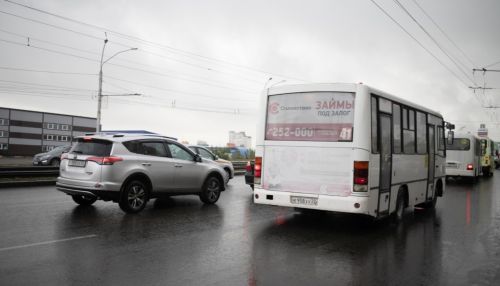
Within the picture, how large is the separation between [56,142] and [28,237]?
3669 cm

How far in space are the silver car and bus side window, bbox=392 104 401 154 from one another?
5.15 m

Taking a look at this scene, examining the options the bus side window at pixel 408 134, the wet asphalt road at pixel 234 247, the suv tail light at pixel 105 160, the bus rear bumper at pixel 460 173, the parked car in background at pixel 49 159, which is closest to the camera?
the wet asphalt road at pixel 234 247

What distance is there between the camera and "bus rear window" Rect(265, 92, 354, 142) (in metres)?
8.16

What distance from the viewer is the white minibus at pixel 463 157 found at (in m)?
23.5

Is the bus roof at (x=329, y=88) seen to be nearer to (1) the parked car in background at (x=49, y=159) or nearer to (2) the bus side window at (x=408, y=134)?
(2) the bus side window at (x=408, y=134)

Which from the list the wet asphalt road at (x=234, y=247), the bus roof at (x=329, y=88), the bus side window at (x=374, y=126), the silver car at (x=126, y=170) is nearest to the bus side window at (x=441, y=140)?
the wet asphalt road at (x=234, y=247)

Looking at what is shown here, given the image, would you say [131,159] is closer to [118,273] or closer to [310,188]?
[310,188]

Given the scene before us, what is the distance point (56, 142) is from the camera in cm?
4072

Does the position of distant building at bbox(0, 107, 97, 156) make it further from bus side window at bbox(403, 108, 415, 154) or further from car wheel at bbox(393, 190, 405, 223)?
car wheel at bbox(393, 190, 405, 223)

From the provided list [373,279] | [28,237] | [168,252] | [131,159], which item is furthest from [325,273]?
[131,159]

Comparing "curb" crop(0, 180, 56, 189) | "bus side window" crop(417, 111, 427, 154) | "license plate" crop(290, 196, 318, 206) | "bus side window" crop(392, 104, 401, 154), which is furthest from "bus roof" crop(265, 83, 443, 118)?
"curb" crop(0, 180, 56, 189)

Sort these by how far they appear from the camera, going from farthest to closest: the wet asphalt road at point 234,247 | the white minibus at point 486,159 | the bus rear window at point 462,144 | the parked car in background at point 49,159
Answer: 1. the white minibus at point 486,159
2. the parked car in background at point 49,159
3. the bus rear window at point 462,144
4. the wet asphalt road at point 234,247

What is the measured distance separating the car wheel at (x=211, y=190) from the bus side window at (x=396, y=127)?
515 cm

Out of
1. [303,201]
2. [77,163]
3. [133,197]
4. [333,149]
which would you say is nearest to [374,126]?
[333,149]
